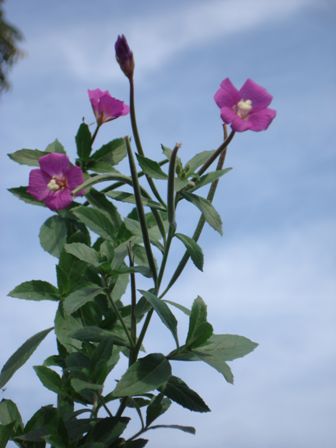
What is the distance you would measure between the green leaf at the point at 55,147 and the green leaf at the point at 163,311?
0.38 meters

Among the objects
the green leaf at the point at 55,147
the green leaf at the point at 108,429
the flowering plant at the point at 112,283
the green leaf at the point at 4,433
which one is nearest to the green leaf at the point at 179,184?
the flowering plant at the point at 112,283

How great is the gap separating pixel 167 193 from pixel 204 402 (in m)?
0.37

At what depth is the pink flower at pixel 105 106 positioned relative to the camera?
4.98ft

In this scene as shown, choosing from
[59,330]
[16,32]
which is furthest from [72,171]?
[16,32]

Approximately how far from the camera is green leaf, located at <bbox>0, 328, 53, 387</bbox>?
141cm

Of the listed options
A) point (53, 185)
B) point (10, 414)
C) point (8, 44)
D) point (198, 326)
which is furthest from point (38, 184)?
point (8, 44)

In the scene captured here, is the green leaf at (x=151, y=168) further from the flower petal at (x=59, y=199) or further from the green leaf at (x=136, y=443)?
the green leaf at (x=136, y=443)

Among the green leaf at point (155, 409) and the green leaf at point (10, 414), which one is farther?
the green leaf at point (10, 414)

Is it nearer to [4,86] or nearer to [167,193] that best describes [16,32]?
[4,86]

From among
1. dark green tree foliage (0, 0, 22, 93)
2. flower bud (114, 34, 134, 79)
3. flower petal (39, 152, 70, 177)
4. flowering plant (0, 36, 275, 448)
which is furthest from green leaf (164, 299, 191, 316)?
dark green tree foliage (0, 0, 22, 93)

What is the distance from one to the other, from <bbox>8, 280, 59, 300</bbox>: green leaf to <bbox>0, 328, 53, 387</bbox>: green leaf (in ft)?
0.21

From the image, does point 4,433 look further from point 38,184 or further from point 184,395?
point 38,184

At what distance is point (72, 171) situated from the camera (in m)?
1.30

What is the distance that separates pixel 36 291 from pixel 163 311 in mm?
293
